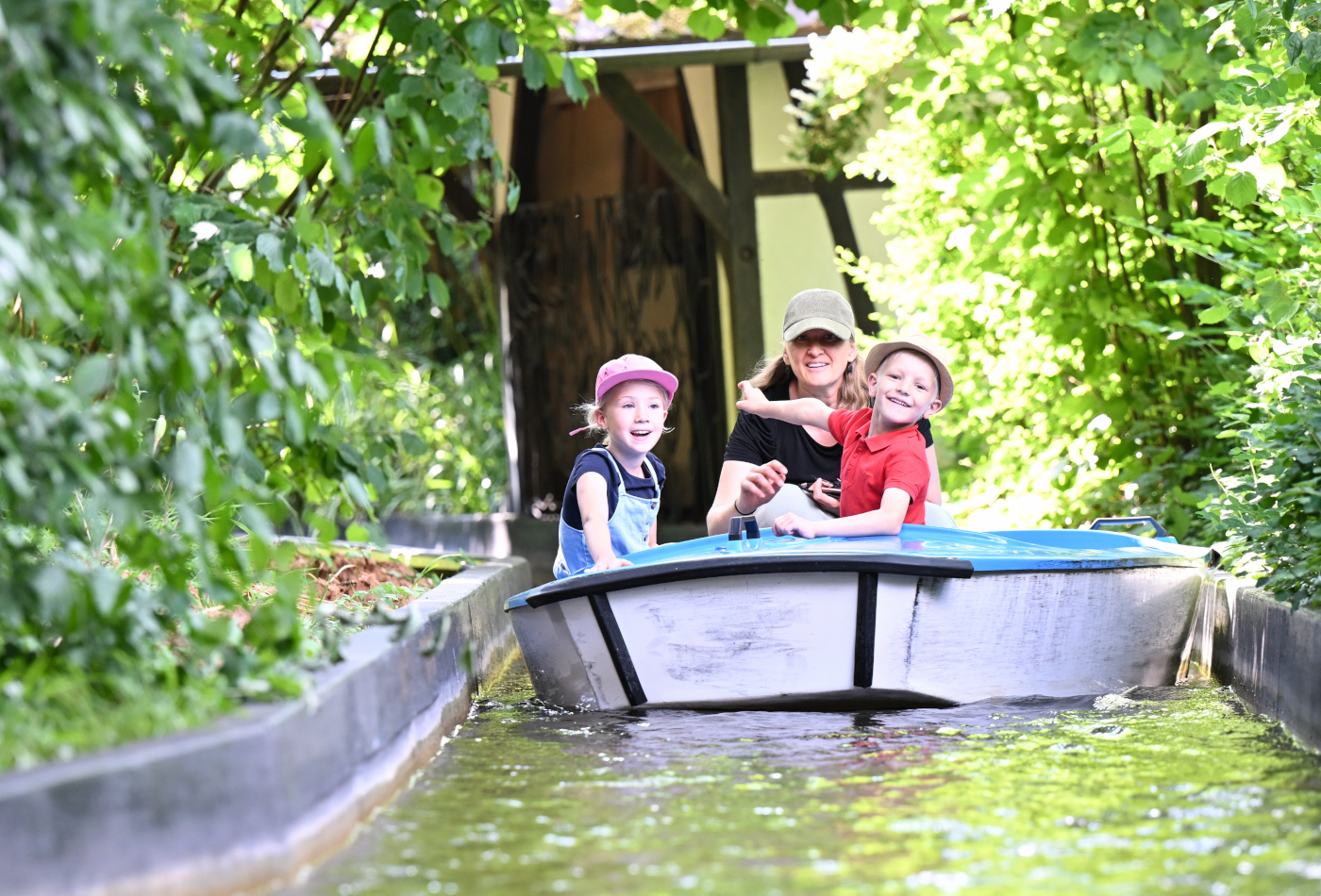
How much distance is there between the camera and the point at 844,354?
15.5 ft

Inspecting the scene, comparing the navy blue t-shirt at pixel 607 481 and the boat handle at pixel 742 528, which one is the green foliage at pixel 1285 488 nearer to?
the boat handle at pixel 742 528

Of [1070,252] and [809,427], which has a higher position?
[1070,252]

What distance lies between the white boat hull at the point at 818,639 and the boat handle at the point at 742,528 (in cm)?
31

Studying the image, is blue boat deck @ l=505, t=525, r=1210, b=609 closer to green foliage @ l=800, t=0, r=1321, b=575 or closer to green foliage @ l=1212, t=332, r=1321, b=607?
green foliage @ l=1212, t=332, r=1321, b=607

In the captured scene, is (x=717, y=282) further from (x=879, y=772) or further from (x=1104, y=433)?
(x=879, y=772)

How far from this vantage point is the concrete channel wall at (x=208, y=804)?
2008mm

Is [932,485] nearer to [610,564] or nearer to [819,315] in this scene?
[819,315]

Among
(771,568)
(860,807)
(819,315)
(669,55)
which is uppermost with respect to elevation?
(669,55)

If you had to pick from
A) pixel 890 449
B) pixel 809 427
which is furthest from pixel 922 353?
pixel 809 427

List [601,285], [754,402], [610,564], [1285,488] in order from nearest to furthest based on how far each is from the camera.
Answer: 1. [1285,488]
2. [610,564]
3. [754,402]
4. [601,285]

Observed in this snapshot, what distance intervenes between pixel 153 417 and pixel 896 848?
2.68 metres

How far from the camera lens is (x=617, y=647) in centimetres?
374

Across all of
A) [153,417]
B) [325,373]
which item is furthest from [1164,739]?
[153,417]

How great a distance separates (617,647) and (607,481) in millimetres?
681
